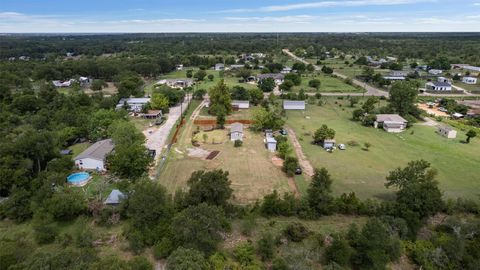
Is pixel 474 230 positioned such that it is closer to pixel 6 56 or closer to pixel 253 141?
pixel 253 141

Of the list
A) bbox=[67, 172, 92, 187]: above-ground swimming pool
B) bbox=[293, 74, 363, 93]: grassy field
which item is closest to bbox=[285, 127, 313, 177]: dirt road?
bbox=[67, 172, 92, 187]: above-ground swimming pool

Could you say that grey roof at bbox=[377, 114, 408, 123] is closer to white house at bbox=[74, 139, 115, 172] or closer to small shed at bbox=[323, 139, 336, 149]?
small shed at bbox=[323, 139, 336, 149]

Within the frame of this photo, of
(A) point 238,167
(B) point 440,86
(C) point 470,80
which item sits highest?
(C) point 470,80

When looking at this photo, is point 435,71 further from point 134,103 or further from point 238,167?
point 238,167

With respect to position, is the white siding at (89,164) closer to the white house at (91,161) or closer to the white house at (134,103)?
the white house at (91,161)

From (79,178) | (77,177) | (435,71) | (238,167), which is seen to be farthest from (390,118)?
(435,71)

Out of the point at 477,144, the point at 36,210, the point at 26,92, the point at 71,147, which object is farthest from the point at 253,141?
the point at 26,92
